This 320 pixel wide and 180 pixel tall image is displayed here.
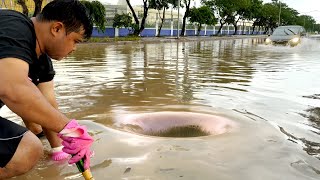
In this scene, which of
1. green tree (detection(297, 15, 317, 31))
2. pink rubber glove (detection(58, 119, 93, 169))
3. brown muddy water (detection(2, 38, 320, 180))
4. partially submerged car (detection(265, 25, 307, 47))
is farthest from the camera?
green tree (detection(297, 15, 317, 31))

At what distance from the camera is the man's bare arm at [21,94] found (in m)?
1.82

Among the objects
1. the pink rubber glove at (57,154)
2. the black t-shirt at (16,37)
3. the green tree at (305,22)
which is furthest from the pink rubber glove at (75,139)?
the green tree at (305,22)

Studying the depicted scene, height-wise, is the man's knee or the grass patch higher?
the man's knee

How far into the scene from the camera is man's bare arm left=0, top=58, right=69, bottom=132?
182 centimetres

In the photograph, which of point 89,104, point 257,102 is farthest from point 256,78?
point 89,104

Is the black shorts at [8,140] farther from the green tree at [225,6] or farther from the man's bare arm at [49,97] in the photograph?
the green tree at [225,6]

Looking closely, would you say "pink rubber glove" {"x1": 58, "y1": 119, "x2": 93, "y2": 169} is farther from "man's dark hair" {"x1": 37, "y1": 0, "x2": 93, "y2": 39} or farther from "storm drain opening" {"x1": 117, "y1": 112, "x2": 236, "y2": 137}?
"storm drain opening" {"x1": 117, "y1": 112, "x2": 236, "y2": 137}

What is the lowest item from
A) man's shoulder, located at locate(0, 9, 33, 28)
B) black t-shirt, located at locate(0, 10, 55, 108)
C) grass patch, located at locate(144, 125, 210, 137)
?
grass patch, located at locate(144, 125, 210, 137)

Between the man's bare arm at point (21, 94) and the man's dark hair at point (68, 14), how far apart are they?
343mm

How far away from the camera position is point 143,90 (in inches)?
262

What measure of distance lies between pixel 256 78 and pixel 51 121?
23.1 ft

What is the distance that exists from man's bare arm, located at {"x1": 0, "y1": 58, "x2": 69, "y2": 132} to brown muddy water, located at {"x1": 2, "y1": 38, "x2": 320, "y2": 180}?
Answer: 1.07 m

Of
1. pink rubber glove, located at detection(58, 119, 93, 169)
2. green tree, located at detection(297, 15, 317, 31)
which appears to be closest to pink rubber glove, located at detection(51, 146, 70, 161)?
pink rubber glove, located at detection(58, 119, 93, 169)

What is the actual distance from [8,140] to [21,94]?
0.38 m
